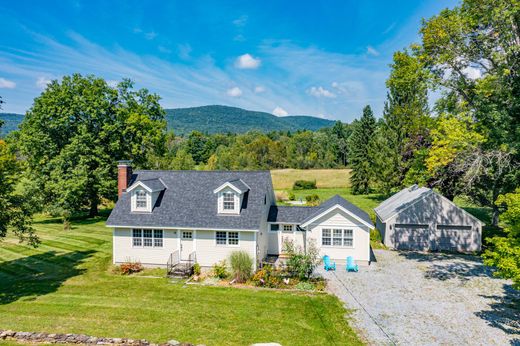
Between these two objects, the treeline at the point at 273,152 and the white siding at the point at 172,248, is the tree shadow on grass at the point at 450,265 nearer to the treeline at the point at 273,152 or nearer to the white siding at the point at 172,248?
the white siding at the point at 172,248

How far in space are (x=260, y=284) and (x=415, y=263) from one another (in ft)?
37.6

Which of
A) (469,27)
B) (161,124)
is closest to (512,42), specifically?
(469,27)

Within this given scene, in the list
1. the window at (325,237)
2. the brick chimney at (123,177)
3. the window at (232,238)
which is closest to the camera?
the window at (232,238)

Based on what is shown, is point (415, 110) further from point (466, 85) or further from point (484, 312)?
point (484, 312)

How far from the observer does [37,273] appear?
69.2 ft

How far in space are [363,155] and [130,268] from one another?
4771 cm

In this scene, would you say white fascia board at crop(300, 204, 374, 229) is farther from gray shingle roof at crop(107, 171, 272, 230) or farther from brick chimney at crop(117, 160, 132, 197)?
brick chimney at crop(117, 160, 132, 197)

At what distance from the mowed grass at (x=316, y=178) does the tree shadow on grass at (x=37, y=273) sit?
166 feet

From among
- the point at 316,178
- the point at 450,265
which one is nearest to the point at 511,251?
the point at 450,265

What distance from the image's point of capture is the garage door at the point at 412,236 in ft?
86.8

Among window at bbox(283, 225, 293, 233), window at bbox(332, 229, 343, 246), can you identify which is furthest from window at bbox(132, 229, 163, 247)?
window at bbox(332, 229, 343, 246)

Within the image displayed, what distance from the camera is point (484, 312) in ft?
50.8

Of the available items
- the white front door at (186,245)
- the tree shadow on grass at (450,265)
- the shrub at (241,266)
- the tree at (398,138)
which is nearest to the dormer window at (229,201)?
the white front door at (186,245)

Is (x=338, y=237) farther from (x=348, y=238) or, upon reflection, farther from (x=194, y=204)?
(x=194, y=204)
